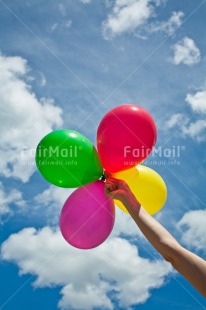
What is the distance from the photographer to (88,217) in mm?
3564

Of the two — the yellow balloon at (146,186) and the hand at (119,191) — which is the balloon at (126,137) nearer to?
the yellow balloon at (146,186)

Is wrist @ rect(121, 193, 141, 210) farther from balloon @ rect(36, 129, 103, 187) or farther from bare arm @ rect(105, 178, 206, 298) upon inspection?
balloon @ rect(36, 129, 103, 187)

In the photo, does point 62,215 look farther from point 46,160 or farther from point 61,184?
point 46,160

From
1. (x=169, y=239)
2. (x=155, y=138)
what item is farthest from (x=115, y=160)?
(x=169, y=239)

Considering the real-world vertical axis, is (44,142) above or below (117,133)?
below

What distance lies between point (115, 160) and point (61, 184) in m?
0.63

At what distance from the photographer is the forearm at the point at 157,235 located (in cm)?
167

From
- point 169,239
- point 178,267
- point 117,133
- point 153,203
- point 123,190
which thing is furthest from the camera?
point 153,203

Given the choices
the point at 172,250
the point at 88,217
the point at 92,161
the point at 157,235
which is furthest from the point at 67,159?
the point at 172,250

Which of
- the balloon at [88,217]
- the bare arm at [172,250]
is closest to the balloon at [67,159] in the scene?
the balloon at [88,217]

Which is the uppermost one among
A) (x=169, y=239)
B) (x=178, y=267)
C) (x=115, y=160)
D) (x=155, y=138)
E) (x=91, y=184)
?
(x=155, y=138)

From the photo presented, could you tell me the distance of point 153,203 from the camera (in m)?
4.04

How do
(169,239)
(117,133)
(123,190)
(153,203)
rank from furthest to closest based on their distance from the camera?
1. (153,203)
2. (117,133)
3. (123,190)
4. (169,239)

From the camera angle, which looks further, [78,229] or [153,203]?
[153,203]
